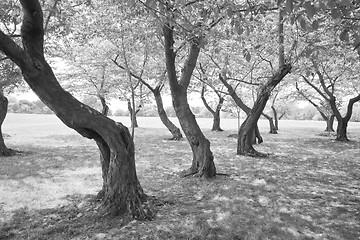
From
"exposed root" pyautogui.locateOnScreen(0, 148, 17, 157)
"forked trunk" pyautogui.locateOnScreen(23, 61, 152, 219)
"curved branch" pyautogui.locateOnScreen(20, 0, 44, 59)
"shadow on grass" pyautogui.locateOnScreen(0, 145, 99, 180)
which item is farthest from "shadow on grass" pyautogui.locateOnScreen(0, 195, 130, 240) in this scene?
"exposed root" pyautogui.locateOnScreen(0, 148, 17, 157)

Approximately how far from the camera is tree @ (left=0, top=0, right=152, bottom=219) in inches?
177

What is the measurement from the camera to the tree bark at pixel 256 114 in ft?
37.0

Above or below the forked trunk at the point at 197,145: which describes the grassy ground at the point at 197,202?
below

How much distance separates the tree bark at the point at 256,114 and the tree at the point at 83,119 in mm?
7785

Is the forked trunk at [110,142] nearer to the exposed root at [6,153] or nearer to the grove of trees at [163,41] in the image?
the grove of trees at [163,41]

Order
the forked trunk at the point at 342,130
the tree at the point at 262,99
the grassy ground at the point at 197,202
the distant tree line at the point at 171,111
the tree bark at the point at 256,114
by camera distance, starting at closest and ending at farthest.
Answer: the grassy ground at the point at 197,202
the tree at the point at 262,99
the tree bark at the point at 256,114
the forked trunk at the point at 342,130
the distant tree line at the point at 171,111

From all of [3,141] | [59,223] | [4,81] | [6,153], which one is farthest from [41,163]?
[59,223]

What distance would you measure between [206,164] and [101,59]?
16705 mm

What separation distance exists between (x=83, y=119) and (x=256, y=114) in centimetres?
876

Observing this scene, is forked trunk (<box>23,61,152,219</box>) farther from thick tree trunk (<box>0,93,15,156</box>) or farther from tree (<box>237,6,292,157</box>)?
thick tree trunk (<box>0,93,15,156</box>)

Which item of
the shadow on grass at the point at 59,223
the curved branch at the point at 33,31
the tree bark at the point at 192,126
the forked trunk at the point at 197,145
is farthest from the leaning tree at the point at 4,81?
the curved branch at the point at 33,31

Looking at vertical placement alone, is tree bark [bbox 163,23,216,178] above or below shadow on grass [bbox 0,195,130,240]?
above

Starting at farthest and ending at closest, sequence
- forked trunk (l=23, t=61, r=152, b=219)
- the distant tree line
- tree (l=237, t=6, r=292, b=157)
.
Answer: the distant tree line < tree (l=237, t=6, r=292, b=157) < forked trunk (l=23, t=61, r=152, b=219)

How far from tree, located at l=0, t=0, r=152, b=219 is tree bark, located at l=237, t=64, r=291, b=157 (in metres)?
7.78
